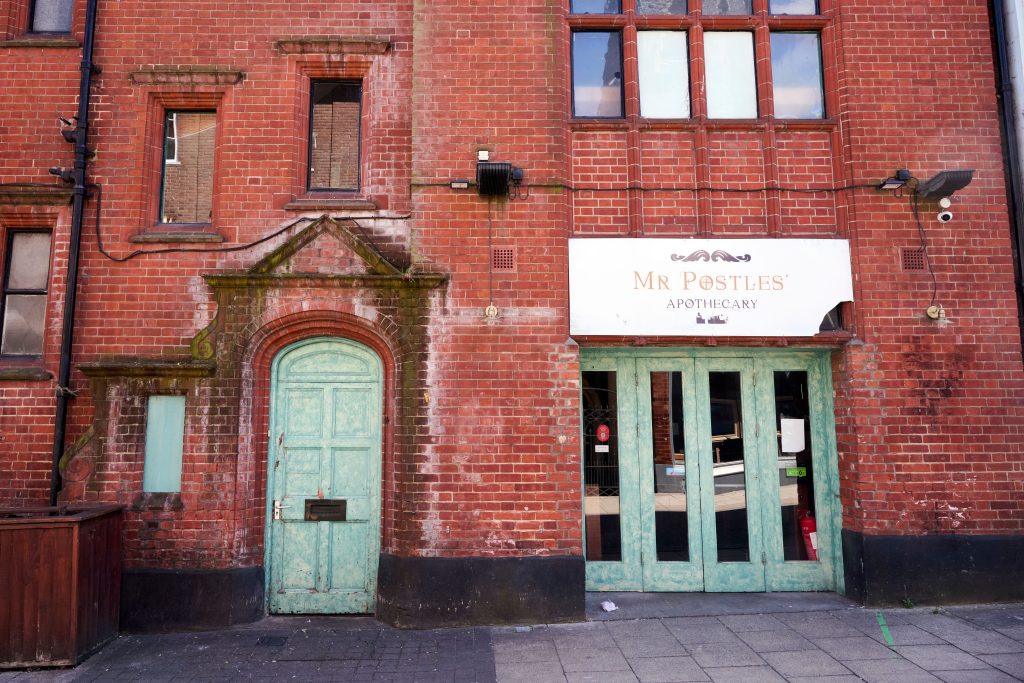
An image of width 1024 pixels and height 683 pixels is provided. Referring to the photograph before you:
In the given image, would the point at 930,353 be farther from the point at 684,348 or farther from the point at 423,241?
the point at 423,241

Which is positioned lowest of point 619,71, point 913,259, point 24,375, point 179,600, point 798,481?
point 179,600

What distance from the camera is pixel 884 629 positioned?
5547 mm

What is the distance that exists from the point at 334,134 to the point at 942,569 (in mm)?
8130

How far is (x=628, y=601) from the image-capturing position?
6.42 meters

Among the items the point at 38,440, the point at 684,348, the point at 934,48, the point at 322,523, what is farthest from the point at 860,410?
the point at 38,440

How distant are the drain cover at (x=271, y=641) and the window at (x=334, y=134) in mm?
4766

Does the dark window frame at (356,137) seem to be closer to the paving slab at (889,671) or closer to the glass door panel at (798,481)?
the glass door panel at (798,481)

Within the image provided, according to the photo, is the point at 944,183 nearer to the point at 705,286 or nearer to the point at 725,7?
the point at 705,286

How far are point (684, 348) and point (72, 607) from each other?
6.42 m

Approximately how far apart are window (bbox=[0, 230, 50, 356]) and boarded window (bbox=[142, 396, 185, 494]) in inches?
63.3

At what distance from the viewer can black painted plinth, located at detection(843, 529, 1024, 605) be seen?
606 centimetres

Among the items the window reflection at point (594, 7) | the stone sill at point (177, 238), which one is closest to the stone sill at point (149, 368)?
the stone sill at point (177, 238)

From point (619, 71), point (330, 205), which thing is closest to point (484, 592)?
point (330, 205)

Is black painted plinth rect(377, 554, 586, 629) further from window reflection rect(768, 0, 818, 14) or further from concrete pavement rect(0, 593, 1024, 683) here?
window reflection rect(768, 0, 818, 14)
